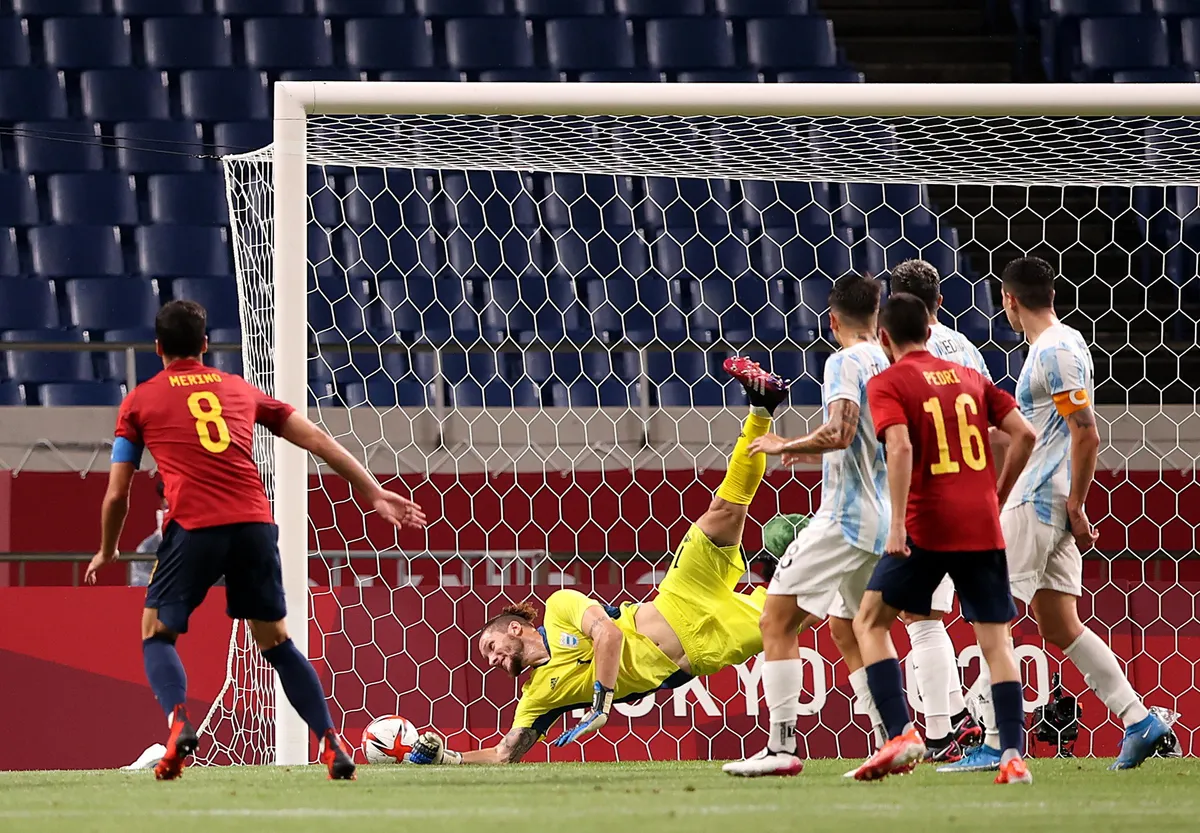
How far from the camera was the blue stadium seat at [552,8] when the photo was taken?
11.9 meters

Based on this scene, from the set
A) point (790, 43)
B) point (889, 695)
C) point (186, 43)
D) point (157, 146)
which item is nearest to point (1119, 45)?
point (790, 43)

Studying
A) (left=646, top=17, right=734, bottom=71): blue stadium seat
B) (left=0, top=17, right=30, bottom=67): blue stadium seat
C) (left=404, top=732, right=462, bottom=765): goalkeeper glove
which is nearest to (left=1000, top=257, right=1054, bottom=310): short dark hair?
(left=404, top=732, right=462, bottom=765): goalkeeper glove

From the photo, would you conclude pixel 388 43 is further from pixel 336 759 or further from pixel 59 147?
pixel 336 759

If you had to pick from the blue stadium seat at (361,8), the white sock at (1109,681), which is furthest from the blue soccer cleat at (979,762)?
the blue stadium seat at (361,8)

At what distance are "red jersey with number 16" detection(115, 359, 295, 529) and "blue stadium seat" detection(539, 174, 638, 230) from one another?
6.03 meters

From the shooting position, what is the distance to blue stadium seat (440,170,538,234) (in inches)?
418

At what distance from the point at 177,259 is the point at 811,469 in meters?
4.85

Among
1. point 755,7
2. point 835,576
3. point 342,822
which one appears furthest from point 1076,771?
point 755,7

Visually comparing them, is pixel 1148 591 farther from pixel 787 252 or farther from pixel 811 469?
pixel 787 252

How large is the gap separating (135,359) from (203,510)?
528 centimetres

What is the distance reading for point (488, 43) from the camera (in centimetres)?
1159

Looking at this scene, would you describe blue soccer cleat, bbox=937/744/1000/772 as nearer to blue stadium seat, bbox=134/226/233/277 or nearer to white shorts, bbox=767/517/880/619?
white shorts, bbox=767/517/880/619

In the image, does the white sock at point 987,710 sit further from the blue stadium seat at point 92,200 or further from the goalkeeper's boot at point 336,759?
the blue stadium seat at point 92,200

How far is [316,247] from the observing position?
10586mm
